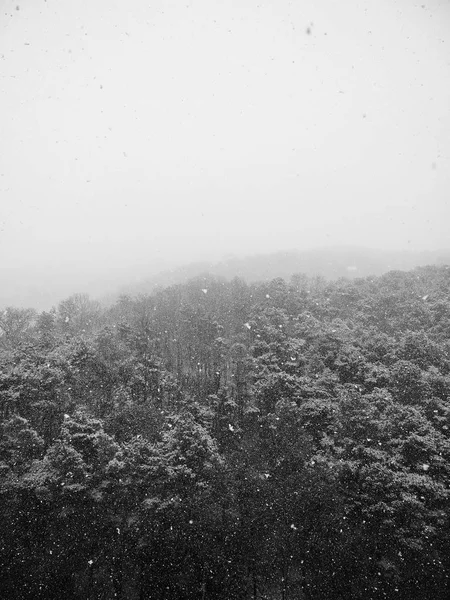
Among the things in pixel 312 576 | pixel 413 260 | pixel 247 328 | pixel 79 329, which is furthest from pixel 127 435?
pixel 413 260

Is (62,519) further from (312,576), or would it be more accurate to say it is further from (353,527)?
(353,527)

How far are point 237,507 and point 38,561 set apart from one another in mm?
13950

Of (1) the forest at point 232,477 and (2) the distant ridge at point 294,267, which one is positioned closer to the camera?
(1) the forest at point 232,477

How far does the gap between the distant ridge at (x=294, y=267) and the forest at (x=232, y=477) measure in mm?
71444

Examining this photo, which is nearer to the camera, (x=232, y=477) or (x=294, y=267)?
(x=232, y=477)

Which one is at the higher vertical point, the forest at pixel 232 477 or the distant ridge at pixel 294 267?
the distant ridge at pixel 294 267

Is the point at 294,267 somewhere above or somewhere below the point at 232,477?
above

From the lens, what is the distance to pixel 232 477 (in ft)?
88.5

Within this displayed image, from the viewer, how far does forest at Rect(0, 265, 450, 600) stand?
22.3 metres

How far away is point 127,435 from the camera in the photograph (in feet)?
94.7

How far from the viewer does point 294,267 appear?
387ft

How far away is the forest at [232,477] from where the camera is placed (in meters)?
22.3

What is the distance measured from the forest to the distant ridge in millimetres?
71444

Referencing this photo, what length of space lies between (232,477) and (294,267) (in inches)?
3843
